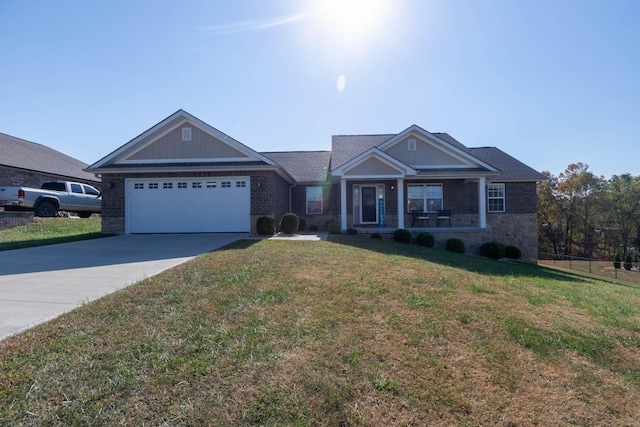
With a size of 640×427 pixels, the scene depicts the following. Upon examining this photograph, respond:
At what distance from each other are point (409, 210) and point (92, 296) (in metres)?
14.7

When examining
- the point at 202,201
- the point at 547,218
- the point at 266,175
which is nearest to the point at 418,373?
the point at 266,175

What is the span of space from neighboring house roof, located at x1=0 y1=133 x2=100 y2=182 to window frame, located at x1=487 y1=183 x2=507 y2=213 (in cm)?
2367

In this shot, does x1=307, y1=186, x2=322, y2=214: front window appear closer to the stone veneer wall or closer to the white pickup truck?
the stone veneer wall

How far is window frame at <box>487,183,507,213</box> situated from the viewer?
1830 centimetres

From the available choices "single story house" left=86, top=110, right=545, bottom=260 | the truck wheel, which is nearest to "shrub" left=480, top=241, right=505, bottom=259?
"single story house" left=86, top=110, right=545, bottom=260

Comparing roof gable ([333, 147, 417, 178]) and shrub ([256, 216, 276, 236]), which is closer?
shrub ([256, 216, 276, 236])

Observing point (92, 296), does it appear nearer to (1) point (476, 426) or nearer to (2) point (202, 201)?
(1) point (476, 426)

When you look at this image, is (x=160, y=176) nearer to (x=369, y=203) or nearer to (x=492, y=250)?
(x=369, y=203)

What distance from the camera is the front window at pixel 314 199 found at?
19.0 m

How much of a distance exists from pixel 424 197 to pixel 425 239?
3.55 m

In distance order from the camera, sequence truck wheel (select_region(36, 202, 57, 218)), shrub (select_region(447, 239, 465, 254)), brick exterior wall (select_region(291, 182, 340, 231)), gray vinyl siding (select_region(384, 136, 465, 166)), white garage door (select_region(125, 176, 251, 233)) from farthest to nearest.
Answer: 1. brick exterior wall (select_region(291, 182, 340, 231))
2. gray vinyl siding (select_region(384, 136, 465, 166))
3. truck wheel (select_region(36, 202, 57, 218))
4. shrub (select_region(447, 239, 465, 254))
5. white garage door (select_region(125, 176, 251, 233))

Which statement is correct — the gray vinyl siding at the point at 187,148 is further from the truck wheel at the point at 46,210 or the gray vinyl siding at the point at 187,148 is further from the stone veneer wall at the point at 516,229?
the stone veneer wall at the point at 516,229

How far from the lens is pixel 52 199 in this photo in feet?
53.8

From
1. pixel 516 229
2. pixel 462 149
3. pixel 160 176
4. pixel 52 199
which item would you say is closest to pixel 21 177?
pixel 52 199
